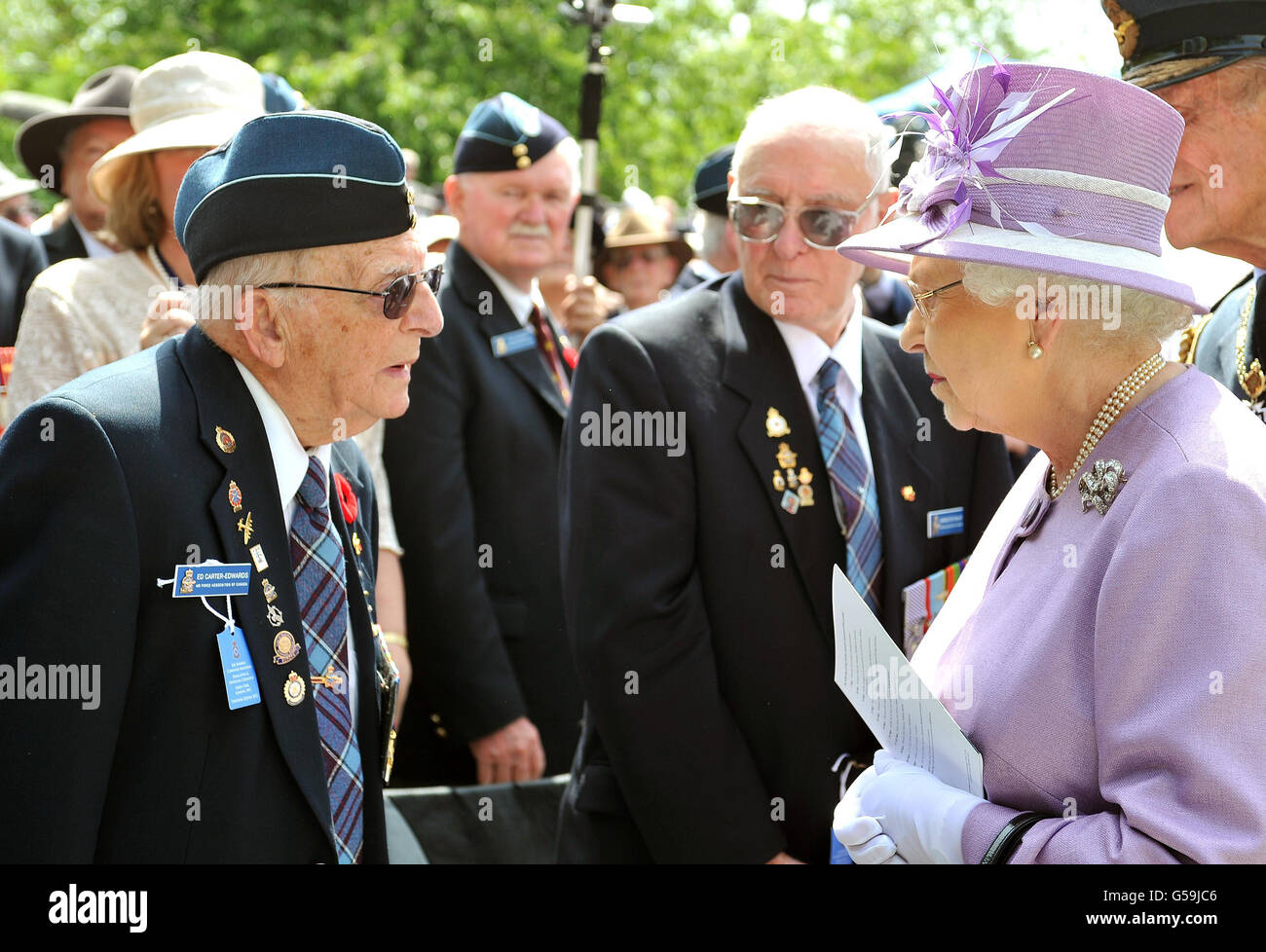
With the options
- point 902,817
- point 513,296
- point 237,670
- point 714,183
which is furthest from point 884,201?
point 714,183

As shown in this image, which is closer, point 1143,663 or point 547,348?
point 1143,663

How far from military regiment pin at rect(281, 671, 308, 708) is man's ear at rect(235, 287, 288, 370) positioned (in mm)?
619

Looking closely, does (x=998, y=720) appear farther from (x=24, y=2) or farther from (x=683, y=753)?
(x=24, y=2)

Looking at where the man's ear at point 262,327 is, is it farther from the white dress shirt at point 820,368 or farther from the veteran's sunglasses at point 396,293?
the white dress shirt at point 820,368

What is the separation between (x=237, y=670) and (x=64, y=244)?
4459mm

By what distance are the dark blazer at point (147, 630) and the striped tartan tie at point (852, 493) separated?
138cm

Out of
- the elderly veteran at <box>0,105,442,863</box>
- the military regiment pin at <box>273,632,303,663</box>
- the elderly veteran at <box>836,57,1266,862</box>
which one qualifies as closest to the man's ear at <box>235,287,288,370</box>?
the elderly veteran at <box>0,105,442,863</box>

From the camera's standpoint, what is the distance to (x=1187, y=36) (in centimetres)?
295

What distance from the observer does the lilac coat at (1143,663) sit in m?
1.87

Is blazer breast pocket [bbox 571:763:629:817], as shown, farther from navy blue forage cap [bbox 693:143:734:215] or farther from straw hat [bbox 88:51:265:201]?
navy blue forage cap [bbox 693:143:734:215]

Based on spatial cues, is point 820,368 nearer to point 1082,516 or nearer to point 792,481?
point 792,481

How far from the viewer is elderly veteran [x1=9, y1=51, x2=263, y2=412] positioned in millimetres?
3701

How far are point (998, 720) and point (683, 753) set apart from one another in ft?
3.61
